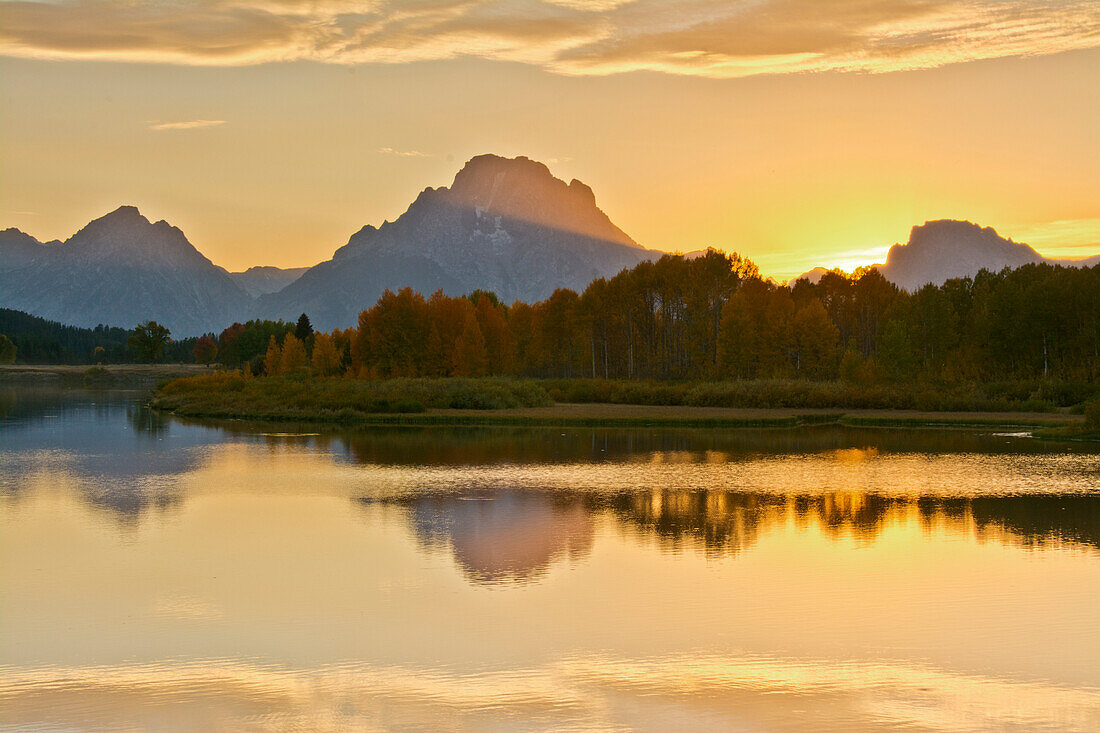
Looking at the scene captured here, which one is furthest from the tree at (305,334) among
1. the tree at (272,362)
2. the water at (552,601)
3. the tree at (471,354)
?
the water at (552,601)

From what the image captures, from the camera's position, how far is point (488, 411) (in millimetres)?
62375

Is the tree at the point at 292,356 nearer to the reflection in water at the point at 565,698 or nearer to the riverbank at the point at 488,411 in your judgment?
the riverbank at the point at 488,411

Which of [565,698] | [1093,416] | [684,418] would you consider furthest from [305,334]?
[565,698]

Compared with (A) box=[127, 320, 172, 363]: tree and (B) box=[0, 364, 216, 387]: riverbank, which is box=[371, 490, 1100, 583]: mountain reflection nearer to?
(B) box=[0, 364, 216, 387]: riverbank

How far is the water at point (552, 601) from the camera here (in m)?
11.0

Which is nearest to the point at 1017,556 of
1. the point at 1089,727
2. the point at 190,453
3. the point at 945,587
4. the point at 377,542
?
the point at 945,587

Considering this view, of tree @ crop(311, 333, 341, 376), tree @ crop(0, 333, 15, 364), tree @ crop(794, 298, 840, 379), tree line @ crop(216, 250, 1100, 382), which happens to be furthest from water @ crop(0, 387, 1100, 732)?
tree @ crop(0, 333, 15, 364)

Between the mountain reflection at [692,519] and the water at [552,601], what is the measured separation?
0.13 meters

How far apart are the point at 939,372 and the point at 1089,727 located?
70390 mm

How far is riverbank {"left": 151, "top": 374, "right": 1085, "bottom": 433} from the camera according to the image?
175 ft

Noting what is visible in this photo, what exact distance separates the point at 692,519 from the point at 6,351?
199772 mm

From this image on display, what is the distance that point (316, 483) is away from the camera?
29406 millimetres

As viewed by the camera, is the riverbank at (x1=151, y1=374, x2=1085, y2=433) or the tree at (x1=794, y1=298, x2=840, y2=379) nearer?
the riverbank at (x1=151, y1=374, x2=1085, y2=433)

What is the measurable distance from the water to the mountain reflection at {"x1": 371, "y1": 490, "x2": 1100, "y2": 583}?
0.42 feet
